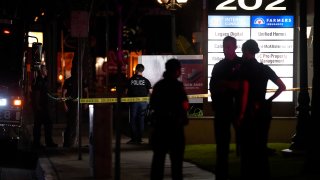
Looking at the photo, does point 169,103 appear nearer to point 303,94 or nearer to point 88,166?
point 88,166

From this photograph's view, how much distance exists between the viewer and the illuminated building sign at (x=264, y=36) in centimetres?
1925

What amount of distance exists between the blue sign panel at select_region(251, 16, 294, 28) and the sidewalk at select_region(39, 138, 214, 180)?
410 centimetres

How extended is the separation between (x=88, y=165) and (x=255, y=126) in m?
5.17

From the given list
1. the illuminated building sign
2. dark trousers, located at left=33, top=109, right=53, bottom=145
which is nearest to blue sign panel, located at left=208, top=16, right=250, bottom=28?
the illuminated building sign

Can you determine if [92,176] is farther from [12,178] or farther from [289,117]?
[289,117]

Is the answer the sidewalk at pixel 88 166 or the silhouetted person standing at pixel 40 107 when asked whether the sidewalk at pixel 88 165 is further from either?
the silhouetted person standing at pixel 40 107

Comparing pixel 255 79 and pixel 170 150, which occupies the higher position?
pixel 255 79

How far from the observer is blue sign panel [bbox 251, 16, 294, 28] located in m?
19.3

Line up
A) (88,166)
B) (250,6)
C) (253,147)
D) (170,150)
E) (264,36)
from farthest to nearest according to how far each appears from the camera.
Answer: (264,36), (250,6), (88,166), (253,147), (170,150)

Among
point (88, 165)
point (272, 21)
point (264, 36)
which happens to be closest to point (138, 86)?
point (264, 36)

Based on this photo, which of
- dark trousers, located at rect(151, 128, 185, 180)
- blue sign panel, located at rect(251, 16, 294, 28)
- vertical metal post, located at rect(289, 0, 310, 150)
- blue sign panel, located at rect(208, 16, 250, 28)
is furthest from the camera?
blue sign panel, located at rect(251, 16, 294, 28)

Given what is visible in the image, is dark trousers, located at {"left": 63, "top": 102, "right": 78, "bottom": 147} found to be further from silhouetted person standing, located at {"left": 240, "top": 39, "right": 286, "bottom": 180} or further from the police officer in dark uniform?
silhouetted person standing, located at {"left": 240, "top": 39, "right": 286, "bottom": 180}

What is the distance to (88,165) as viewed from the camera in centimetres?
1477

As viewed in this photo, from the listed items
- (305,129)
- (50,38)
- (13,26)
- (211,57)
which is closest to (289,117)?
(211,57)
